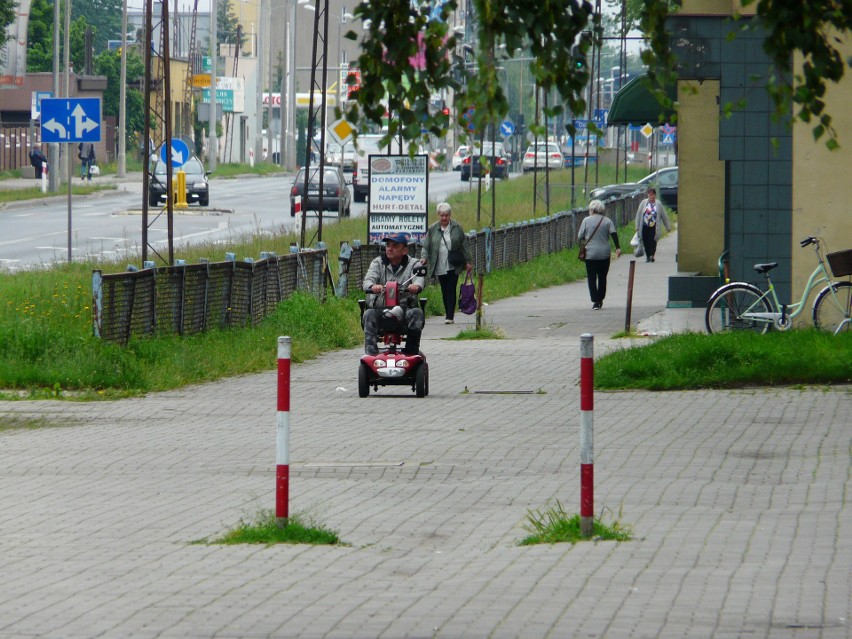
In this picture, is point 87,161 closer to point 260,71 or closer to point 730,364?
point 260,71

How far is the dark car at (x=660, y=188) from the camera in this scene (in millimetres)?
52406

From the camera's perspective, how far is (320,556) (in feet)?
24.2

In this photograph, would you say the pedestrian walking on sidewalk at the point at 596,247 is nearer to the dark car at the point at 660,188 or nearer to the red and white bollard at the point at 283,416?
the red and white bollard at the point at 283,416

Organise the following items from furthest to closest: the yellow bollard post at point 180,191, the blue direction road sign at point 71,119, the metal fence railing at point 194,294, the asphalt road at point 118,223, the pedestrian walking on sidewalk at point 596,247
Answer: the yellow bollard post at point 180,191 < the asphalt road at point 118,223 < the pedestrian walking on sidewalk at point 596,247 < the blue direction road sign at point 71,119 < the metal fence railing at point 194,294

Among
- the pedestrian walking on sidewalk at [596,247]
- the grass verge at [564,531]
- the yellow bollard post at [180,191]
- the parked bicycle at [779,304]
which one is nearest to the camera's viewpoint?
the grass verge at [564,531]

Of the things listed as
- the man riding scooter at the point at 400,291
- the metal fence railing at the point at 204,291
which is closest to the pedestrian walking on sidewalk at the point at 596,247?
the metal fence railing at the point at 204,291

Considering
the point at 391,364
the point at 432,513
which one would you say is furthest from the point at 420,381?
the point at 432,513

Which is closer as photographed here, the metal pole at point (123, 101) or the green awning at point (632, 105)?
the green awning at point (632, 105)

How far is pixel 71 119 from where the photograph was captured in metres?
24.5

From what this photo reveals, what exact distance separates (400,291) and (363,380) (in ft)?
3.00

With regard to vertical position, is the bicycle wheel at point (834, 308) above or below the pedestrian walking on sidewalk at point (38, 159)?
below

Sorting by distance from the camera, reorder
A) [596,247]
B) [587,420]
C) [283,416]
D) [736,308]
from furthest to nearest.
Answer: [596,247], [736,308], [283,416], [587,420]

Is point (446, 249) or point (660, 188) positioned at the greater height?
point (660, 188)

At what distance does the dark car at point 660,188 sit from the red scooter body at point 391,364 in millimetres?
37354
